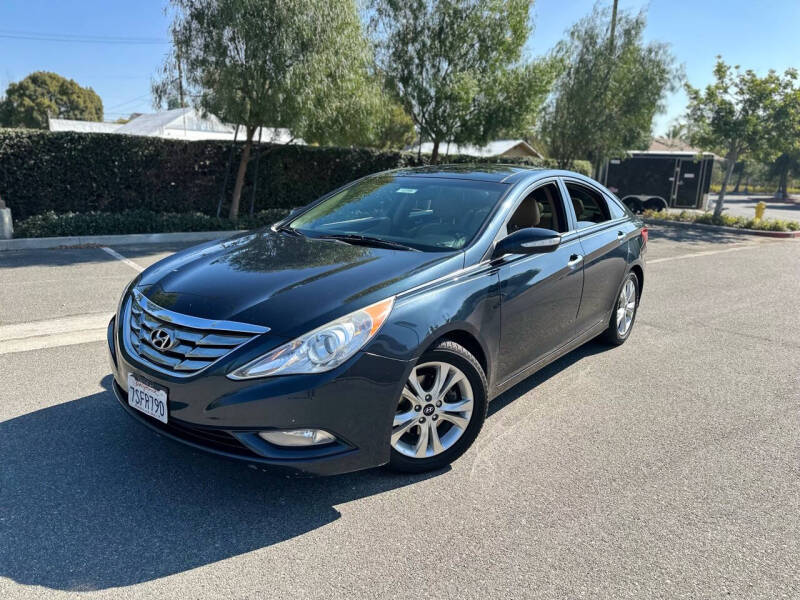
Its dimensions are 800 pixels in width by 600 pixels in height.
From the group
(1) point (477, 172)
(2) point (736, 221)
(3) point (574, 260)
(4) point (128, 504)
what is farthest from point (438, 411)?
(2) point (736, 221)

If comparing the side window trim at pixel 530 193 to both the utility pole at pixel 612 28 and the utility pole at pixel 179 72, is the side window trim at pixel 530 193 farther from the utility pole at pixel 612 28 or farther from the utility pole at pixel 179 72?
the utility pole at pixel 612 28

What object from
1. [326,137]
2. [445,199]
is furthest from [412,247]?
[326,137]

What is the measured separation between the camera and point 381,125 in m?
15.5

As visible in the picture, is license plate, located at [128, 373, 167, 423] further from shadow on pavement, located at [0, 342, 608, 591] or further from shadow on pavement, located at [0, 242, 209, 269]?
shadow on pavement, located at [0, 242, 209, 269]

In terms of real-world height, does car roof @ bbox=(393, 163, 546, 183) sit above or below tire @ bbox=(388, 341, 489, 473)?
above

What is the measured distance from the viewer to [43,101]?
5694 cm

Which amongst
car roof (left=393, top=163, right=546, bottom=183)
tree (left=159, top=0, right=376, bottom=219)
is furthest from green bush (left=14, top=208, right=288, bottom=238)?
car roof (left=393, top=163, right=546, bottom=183)

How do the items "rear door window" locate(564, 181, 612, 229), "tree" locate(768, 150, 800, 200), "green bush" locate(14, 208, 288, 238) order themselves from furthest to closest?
1. "tree" locate(768, 150, 800, 200)
2. "green bush" locate(14, 208, 288, 238)
3. "rear door window" locate(564, 181, 612, 229)

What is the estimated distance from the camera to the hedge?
11.3 m

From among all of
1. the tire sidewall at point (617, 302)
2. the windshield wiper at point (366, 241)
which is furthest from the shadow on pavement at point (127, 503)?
the tire sidewall at point (617, 302)

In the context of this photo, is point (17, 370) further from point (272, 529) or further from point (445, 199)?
point (445, 199)

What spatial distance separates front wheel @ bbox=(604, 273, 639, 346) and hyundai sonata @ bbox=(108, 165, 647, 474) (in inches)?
38.3

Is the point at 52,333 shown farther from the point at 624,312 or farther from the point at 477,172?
the point at 624,312

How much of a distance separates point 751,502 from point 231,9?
466 inches
